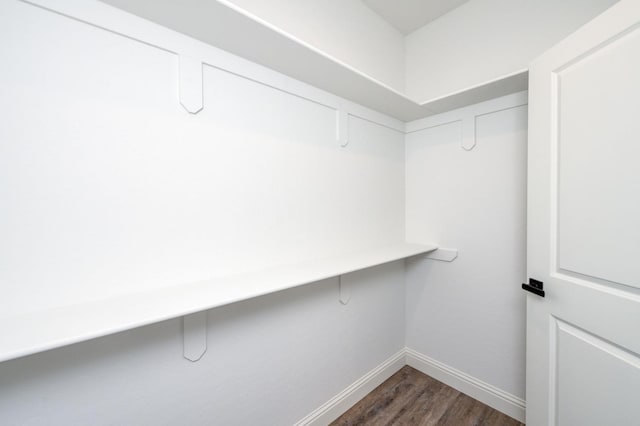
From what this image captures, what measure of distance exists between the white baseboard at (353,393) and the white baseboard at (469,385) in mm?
136

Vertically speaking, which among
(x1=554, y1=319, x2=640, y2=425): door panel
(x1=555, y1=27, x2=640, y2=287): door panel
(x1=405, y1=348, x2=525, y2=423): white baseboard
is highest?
(x1=555, y1=27, x2=640, y2=287): door panel

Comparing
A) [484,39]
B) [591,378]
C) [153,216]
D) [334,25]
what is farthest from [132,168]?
[484,39]

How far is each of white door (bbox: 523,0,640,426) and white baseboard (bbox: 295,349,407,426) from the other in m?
0.92

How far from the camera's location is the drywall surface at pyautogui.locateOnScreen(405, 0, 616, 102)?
57.8 inches

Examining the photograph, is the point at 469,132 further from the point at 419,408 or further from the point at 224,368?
the point at 224,368

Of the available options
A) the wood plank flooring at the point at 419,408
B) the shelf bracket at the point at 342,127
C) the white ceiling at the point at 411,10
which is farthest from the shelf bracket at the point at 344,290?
the white ceiling at the point at 411,10

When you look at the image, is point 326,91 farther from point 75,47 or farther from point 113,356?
point 113,356

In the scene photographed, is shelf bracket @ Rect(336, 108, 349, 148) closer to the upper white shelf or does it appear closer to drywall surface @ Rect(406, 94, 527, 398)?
the upper white shelf

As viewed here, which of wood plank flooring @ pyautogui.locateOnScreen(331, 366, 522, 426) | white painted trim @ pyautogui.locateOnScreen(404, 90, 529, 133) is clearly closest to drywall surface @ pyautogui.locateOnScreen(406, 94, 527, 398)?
white painted trim @ pyautogui.locateOnScreen(404, 90, 529, 133)

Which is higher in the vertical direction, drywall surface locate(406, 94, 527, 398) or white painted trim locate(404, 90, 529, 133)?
white painted trim locate(404, 90, 529, 133)

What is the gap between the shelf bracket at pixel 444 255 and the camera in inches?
75.8

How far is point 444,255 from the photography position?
6.48ft

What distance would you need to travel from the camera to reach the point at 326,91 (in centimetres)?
157

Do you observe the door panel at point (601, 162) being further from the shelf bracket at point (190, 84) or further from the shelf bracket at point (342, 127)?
the shelf bracket at point (190, 84)
